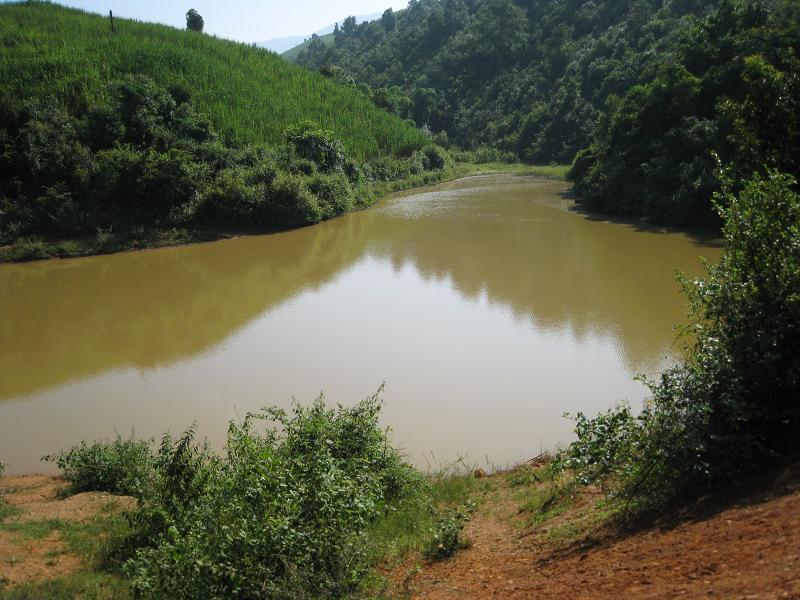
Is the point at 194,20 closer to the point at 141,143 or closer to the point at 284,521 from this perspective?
the point at 141,143

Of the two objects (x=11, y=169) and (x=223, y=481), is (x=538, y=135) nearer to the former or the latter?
(x=11, y=169)

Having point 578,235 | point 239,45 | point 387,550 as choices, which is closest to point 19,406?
point 387,550

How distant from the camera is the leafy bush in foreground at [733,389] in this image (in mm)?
4848

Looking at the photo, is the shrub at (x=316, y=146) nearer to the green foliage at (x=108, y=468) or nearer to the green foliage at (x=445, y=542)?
the green foliage at (x=108, y=468)

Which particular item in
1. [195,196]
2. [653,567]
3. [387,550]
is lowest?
[387,550]

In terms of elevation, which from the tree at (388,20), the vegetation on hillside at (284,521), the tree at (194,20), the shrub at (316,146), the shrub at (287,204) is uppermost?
the tree at (388,20)

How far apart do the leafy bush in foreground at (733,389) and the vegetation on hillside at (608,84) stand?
41.4 inches

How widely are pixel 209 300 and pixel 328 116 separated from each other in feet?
69.3

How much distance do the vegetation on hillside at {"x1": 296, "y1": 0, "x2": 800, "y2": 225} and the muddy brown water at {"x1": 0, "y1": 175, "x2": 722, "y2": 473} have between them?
3.23m

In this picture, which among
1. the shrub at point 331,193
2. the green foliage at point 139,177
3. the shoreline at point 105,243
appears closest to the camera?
the shoreline at point 105,243

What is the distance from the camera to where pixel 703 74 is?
24.2 meters

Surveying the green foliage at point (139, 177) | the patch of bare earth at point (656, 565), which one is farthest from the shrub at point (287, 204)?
the patch of bare earth at point (656, 565)

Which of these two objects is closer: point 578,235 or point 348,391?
point 348,391

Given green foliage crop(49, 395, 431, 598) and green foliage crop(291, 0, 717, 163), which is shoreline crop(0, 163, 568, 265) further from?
green foliage crop(291, 0, 717, 163)
